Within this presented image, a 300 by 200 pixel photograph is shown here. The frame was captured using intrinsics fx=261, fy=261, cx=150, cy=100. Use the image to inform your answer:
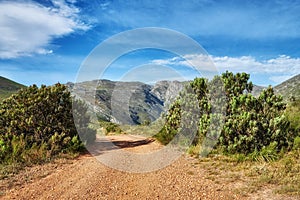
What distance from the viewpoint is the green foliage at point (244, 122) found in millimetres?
10180

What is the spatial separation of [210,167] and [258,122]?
284cm

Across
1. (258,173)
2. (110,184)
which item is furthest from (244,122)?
(110,184)

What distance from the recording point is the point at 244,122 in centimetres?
1042

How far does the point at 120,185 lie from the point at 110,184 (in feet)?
1.03

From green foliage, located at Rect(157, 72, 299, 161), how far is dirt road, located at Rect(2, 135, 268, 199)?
198 centimetres

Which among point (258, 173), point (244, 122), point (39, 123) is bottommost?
point (258, 173)

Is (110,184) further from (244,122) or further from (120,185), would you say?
(244,122)

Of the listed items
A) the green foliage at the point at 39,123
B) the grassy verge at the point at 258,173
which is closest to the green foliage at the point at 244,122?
the grassy verge at the point at 258,173

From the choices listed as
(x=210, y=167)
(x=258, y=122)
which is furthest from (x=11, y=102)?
(x=258, y=122)

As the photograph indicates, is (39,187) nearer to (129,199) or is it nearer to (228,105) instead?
(129,199)

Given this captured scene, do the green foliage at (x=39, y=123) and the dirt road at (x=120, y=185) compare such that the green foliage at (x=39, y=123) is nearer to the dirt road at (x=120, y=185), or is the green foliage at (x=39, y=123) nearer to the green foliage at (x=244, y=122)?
the dirt road at (x=120, y=185)

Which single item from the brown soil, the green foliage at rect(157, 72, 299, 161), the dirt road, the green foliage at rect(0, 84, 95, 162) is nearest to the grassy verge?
the brown soil

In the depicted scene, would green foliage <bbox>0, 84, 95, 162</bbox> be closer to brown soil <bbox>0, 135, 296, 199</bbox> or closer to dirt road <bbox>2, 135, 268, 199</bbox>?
brown soil <bbox>0, 135, 296, 199</bbox>

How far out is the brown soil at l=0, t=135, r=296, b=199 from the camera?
697cm
